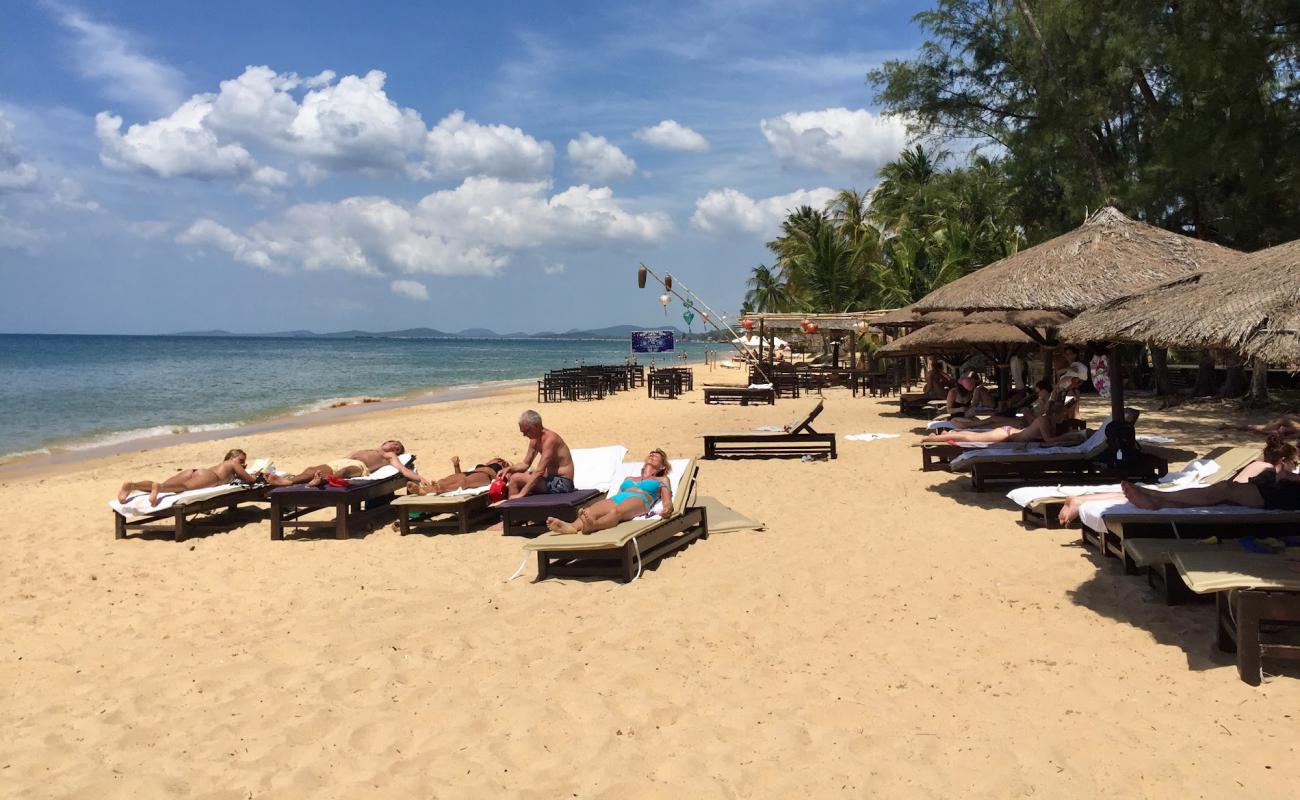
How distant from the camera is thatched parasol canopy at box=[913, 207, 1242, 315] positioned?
8.37 metres

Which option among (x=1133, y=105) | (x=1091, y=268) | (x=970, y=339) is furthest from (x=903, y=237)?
(x=1091, y=268)

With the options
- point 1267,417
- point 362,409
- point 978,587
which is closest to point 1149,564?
point 978,587

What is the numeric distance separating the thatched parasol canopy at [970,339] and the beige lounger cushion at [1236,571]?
8.61m

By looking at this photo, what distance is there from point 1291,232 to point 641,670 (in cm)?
1420

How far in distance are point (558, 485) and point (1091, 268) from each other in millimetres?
5889

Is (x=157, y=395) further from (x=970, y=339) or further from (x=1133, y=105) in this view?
(x=1133, y=105)

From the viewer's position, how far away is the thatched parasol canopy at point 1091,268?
8367 mm

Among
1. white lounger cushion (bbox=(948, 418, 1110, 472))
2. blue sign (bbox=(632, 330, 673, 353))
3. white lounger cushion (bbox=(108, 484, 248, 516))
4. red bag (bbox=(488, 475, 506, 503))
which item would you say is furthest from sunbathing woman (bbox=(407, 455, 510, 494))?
blue sign (bbox=(632, 330, 673, 353))

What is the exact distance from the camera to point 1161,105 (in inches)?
604

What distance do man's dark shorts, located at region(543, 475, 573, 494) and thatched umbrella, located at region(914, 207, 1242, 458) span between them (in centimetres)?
463

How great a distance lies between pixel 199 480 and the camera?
25.7 ft

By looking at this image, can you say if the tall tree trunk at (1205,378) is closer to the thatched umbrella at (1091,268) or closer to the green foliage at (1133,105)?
the green foliage at (1133,105)

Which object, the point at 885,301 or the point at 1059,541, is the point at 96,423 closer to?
the point at 885,301

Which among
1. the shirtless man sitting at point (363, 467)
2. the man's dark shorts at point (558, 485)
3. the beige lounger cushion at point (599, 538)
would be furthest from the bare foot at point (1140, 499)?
the shirtless man sitting at point (363, 467)
